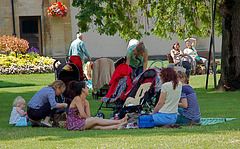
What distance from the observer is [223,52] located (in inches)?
554

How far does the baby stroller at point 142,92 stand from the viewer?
849 cm

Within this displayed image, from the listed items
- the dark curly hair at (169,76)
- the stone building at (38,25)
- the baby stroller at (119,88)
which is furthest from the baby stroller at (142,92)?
the stone building at (38,25)

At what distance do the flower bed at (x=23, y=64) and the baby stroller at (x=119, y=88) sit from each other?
1333cm

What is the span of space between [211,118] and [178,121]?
919 mm

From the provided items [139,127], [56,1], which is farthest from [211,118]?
[56,1]

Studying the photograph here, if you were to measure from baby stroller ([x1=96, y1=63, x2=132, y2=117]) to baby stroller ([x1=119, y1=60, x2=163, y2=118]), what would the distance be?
0.16 meters

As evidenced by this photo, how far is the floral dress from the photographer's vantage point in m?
7.56

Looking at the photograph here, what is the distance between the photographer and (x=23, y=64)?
22.3m

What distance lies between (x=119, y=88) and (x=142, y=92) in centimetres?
79

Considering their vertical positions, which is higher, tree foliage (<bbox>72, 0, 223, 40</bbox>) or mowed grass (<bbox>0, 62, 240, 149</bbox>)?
tree foliage (<bbox>72, 0, 223, 40</bbox>)

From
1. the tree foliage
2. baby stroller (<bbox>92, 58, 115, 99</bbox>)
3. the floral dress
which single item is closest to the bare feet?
the floral dress

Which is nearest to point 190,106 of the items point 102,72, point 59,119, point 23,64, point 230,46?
point 59,119

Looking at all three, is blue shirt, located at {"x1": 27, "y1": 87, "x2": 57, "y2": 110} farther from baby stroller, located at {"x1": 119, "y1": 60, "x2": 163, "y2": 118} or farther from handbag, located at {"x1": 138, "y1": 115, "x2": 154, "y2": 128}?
handbag, located at {"x1": 138, "y1": 115, "x2": 154, "y2": 128}

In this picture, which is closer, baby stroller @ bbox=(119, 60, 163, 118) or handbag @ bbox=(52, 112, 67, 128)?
handbag @ bbox=(52, 112, 67, 128)
